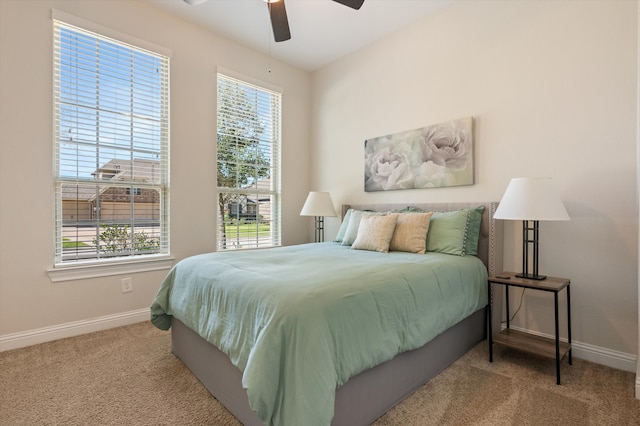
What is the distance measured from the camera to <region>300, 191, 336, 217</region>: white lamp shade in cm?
374

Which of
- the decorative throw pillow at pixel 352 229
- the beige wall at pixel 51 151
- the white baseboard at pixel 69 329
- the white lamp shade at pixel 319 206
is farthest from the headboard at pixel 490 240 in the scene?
the white baseboard at pixel 69 329

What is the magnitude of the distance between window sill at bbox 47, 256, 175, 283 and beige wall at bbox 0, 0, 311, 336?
0.16ft

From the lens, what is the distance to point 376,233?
2.75 metres

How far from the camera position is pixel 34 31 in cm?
251

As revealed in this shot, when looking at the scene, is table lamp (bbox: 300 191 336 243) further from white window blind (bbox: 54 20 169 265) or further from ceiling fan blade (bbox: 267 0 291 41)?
ceiling fan blade (bbox: 267 0 291 41)

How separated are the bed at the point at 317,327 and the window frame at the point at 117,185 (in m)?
1.04

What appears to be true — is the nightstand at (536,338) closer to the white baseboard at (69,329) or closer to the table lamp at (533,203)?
the table lamp at (533,203)

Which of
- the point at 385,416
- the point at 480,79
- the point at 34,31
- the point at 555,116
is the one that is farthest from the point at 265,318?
the point at 34,31

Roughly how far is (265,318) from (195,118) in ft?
9.12

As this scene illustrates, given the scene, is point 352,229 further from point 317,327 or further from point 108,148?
point 108,148

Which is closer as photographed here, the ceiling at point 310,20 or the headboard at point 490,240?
the headboard at point 490,240

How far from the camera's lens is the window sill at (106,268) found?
2.66m

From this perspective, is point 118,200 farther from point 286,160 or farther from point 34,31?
point 286,160

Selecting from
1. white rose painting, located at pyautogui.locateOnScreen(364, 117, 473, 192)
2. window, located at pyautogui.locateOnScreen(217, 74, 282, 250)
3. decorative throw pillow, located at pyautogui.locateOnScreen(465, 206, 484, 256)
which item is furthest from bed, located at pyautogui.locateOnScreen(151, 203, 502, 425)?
window, located at pyautogui.locateOnScreen(217, 74, 282, 250)
